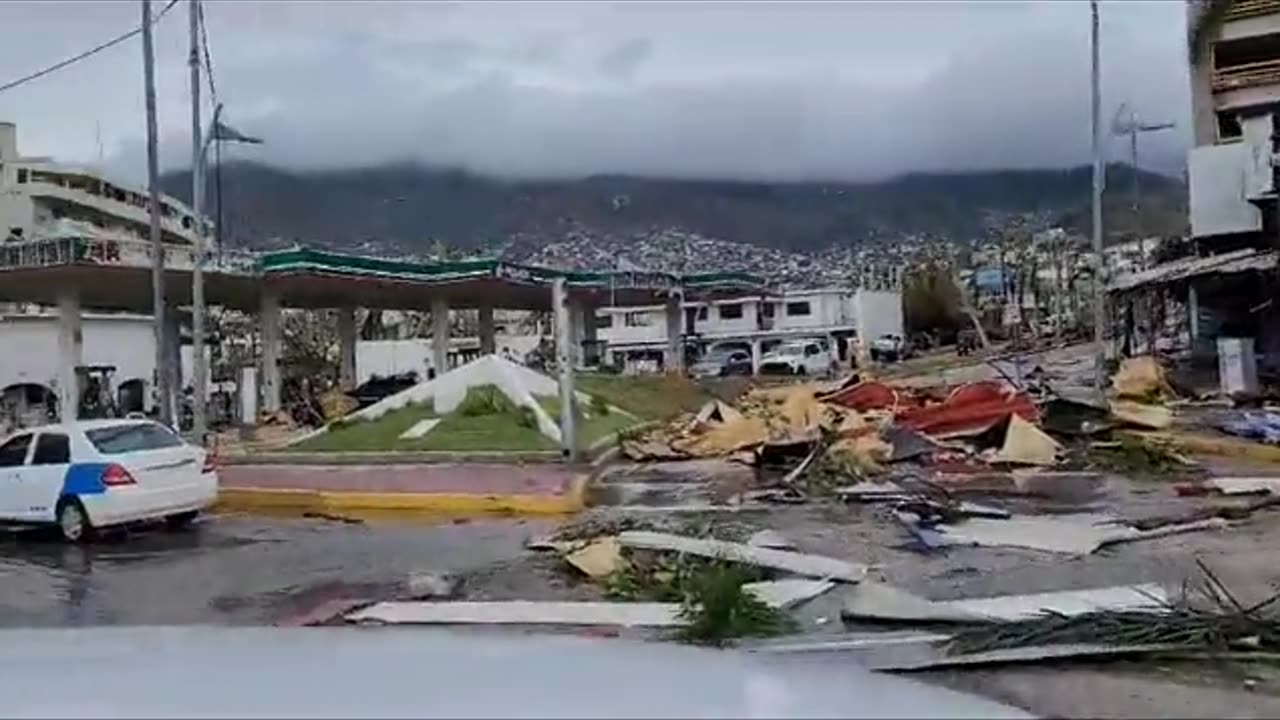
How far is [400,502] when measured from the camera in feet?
67.1

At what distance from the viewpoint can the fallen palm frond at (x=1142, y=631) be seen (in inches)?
343

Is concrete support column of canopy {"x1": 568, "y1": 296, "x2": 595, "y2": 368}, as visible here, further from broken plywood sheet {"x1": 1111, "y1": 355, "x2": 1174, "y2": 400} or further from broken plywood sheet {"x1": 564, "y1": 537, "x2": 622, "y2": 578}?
broken plywood sheet {"x1": 564, "y1": 537, "x2": 622, "y2": 578}

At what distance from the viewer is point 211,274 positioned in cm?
4944

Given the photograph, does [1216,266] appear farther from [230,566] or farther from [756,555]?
[230,566]

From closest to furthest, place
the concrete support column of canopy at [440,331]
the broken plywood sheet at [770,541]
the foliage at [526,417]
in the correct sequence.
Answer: the broken plywood sheet at [770,541] → the foliage at [526,417] → the concrete support column of canopy at [440,331]

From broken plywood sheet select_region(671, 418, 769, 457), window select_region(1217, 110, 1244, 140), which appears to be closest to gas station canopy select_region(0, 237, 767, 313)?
broken plywood sheet select_region(671, 418, 769, 457)

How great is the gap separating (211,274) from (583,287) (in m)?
20.9

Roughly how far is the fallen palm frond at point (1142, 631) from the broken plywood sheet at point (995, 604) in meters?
0.48

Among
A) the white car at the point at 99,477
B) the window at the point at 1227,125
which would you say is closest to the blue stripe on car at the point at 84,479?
the white car at the point at 99,477

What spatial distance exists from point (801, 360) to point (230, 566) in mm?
69122

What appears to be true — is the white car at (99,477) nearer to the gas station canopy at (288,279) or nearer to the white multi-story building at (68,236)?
the white multi-story building at (68,236)

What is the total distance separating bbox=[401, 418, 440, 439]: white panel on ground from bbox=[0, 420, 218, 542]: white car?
10.4 metres

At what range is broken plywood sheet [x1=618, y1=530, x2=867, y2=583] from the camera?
41.5ft

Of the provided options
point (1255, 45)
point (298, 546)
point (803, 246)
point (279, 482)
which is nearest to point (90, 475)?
point (298, 546)
